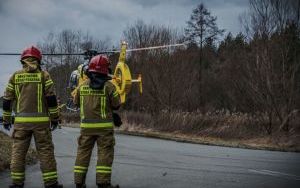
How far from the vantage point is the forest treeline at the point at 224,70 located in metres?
24.2

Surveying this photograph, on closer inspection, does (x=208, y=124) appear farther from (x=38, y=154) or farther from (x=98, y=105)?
(x=38, y=154)

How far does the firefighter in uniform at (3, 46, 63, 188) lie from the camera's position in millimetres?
8781

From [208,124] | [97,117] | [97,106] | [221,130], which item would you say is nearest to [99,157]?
[97,117]

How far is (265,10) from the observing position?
2484 centimetres

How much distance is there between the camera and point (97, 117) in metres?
8.99

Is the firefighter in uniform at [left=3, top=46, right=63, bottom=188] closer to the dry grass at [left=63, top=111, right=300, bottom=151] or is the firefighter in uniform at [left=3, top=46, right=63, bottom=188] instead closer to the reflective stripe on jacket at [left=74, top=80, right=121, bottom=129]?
the reflective stripe on jacket at [left=74, top=80, right=121, bottom=129]

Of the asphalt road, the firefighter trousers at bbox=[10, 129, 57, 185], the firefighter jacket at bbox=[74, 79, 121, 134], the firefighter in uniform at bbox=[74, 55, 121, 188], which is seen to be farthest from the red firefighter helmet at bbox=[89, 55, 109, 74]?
the asphalt road

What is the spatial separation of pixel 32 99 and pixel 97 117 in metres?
1.08

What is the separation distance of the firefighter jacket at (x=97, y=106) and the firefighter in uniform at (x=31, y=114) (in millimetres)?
487

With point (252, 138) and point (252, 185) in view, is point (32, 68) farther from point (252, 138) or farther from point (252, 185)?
point (252, 138)

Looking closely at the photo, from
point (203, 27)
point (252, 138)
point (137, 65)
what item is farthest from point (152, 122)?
point (203, 27)

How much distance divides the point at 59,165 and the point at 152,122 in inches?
743

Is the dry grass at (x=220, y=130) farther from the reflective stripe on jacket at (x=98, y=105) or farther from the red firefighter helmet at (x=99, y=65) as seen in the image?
the red firefighter helmet at (x=99, y=65)

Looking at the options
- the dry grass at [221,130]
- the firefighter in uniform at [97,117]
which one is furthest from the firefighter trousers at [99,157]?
the dry grass at [221,130]
